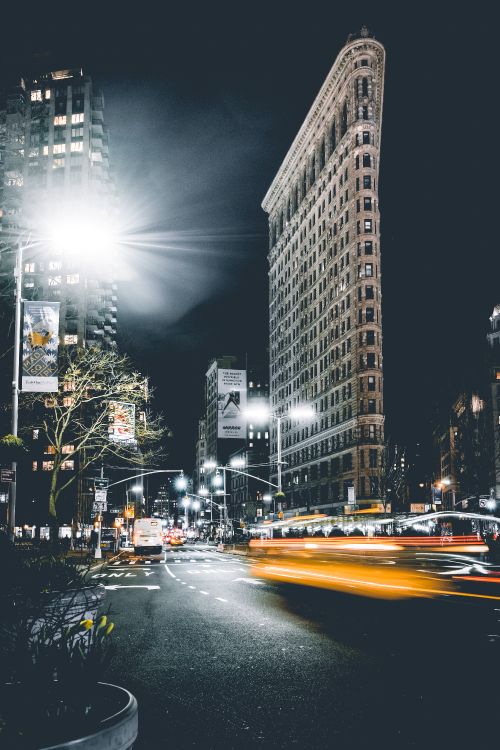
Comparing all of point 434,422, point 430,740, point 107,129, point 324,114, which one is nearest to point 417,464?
point 434,422

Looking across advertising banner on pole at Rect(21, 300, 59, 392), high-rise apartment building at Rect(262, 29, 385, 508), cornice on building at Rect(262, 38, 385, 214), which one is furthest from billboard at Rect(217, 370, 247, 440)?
cornice on building at Rect(262, 38, 385, 214)

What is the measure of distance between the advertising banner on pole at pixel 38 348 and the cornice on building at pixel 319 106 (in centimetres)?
9930

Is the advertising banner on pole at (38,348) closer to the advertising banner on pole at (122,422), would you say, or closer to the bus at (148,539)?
the advertising banner on pole at (122,422)

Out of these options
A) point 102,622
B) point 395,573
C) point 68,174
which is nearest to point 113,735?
point 102,622

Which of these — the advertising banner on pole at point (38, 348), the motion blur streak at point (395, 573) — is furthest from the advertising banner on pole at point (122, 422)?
the advertising banner on pole at point (38, 348)

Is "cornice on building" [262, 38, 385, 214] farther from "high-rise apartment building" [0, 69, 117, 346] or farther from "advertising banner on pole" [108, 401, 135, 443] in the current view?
"advertising banner on pole" [108, 401, 135, 443]

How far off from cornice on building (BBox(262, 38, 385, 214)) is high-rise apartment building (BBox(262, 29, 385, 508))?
0.20m

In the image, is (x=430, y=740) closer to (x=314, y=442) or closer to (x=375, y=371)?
(x=375, y=371)

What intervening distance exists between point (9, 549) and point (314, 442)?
109 meters

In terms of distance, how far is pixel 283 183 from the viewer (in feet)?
471

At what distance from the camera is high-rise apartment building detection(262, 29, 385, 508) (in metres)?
96.2

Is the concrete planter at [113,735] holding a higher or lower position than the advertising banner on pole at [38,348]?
lower

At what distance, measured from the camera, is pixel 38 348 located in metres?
20.7

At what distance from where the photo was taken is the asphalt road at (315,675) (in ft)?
20.2
